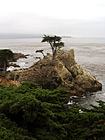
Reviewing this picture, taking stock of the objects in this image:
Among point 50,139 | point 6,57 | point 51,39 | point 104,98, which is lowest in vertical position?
point 104,98

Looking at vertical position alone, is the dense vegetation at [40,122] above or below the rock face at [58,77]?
above

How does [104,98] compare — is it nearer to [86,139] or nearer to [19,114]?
[86,139]

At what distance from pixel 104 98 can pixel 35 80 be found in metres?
12.4

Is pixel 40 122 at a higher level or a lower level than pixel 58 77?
higher

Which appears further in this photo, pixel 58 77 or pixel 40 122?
pixel 58 77

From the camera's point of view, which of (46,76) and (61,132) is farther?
(46,76)

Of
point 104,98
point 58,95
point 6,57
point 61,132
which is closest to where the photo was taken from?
point 61,132

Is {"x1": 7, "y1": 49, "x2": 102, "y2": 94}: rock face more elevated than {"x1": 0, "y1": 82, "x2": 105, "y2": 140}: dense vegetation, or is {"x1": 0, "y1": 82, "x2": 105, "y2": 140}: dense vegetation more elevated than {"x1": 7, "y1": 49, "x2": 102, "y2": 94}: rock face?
{"x1": 0, "y1": 82, "x2": 105, "y2": 140}: dense vegetation

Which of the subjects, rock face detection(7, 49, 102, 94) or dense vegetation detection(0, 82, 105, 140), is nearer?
dense vegetation detection(0, 82, 105, 140)

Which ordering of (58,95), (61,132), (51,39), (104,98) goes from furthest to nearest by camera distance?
1. (51,39)
2. (104,98)
3. (58,95)
4. (61,132)

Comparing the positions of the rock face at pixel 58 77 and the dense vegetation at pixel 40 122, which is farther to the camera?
the rock face at pixel 58 77

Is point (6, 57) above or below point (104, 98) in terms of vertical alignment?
above

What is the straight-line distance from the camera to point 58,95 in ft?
37.2

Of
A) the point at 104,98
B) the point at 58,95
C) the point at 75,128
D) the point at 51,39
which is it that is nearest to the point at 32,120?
the point at 75,128
